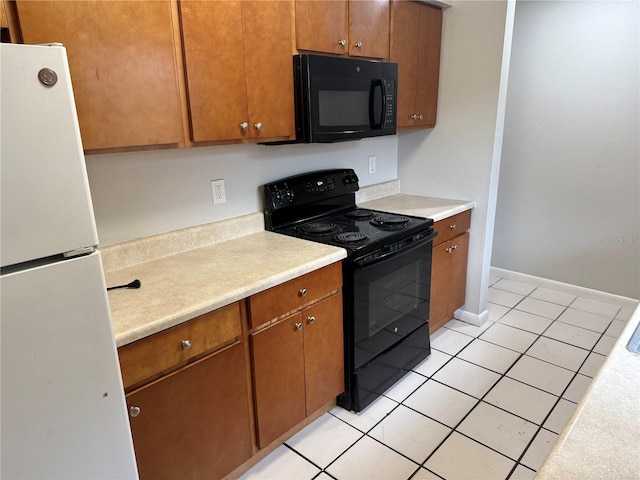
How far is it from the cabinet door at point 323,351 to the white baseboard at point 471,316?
1.35 meters

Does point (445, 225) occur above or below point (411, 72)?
below

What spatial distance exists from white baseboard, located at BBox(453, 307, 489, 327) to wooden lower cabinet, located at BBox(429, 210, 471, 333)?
0.39 feet

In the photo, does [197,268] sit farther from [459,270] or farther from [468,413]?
[459,270]

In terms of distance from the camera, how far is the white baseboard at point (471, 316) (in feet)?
9.89

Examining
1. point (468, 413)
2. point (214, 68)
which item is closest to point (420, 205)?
point (468, 413)

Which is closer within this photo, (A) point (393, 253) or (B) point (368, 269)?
(B) point (368, 269)

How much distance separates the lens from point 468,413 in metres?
2.15

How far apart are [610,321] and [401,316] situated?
5.83 ft

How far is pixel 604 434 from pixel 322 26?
1.86 metres

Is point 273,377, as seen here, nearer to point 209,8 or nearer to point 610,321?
point 209,8

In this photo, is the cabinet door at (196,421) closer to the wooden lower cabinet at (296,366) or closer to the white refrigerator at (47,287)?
the wooden lower cabinet at (296,366)

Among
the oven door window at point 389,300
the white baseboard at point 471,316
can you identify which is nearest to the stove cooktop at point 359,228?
the oven door window at point 389,300

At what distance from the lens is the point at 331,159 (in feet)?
8.65

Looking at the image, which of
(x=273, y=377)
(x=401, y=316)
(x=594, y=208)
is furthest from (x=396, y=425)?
(x=594, y=208)
